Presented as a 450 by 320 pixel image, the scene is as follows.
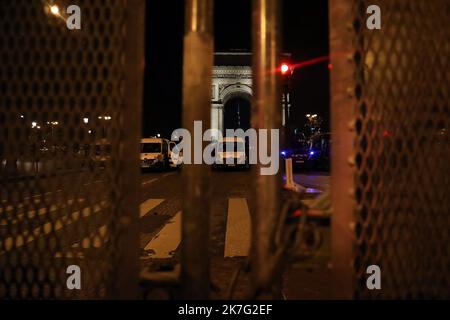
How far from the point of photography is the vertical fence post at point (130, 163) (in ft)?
7.58

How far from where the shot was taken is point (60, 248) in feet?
8.61

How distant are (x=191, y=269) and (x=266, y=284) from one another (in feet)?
1.35

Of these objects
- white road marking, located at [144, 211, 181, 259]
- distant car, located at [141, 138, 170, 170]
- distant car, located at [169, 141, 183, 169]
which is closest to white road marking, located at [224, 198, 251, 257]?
white road marking, located at [144, 211, 181, 259]

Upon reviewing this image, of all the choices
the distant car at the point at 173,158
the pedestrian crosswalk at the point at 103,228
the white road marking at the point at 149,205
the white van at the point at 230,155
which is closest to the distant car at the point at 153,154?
the distant car at the point at 173,158

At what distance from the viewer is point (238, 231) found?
7543 mm

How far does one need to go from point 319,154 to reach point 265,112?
97.0 feet

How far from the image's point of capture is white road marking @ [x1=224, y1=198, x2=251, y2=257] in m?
6.14

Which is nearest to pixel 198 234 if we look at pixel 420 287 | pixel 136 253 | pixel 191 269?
pixel 191 269

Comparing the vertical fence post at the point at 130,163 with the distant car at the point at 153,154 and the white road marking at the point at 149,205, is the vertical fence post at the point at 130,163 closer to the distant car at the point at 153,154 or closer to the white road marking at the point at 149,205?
the white road marking at the point at 149,205

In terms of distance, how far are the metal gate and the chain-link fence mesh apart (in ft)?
4.39

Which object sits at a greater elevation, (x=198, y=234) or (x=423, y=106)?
(x=423, y=106)


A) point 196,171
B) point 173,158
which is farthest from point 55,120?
point 173,158
